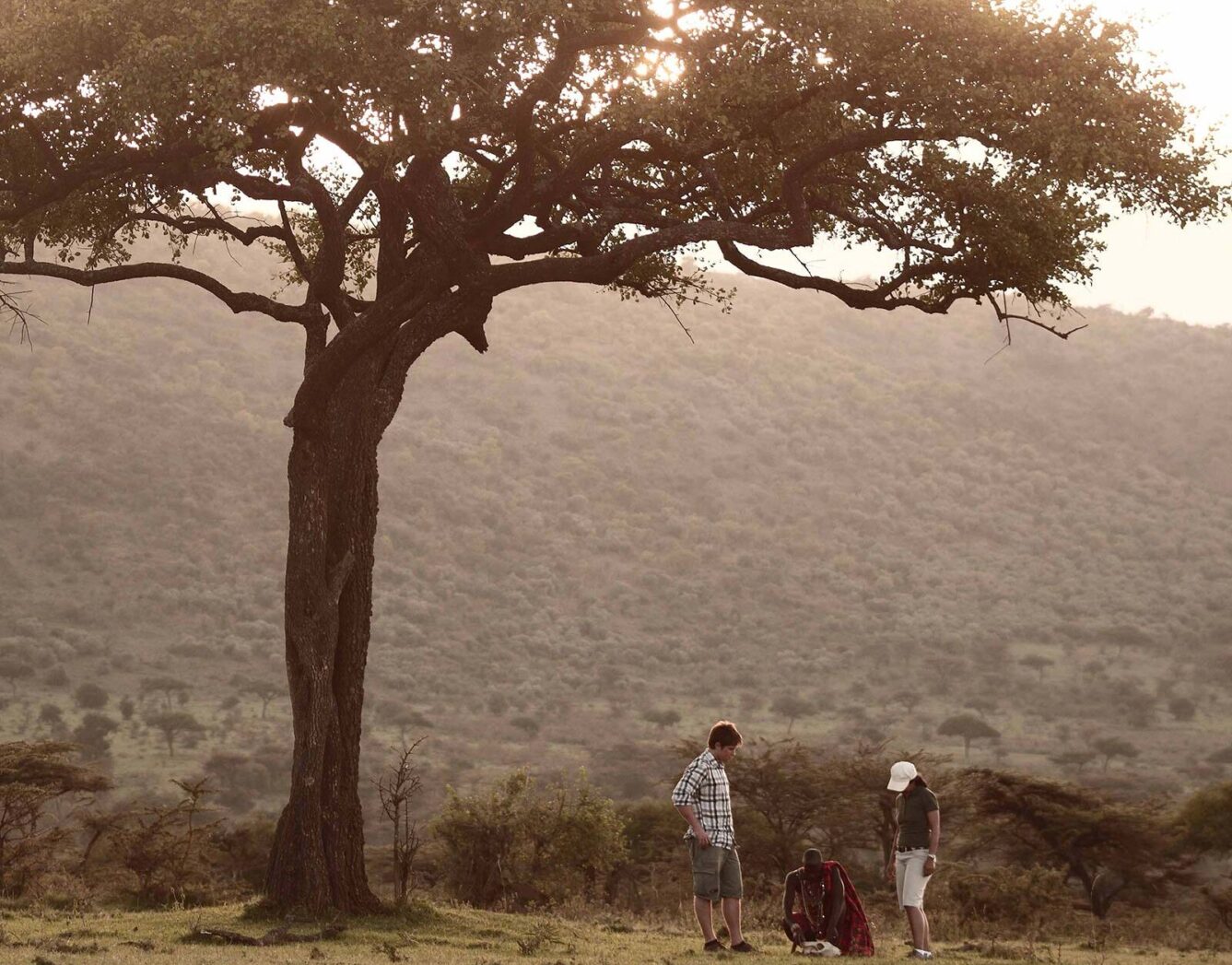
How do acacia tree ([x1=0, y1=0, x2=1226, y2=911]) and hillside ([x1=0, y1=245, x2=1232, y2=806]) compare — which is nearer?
acacia tree ([x1=0, y1=0, x2=1226, y2=911])

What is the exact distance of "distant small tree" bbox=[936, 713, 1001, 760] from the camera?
6544 centimetres

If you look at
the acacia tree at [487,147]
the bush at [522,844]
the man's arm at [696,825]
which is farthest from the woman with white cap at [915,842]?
the bush at [522,844]

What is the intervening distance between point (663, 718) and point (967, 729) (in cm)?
1331

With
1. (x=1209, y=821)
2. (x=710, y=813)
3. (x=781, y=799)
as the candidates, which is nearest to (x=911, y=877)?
(x=710, y=813)

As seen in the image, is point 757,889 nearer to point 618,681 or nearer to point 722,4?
point 722,4

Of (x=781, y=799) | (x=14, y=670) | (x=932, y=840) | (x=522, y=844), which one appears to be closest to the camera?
(x=932, y=840)

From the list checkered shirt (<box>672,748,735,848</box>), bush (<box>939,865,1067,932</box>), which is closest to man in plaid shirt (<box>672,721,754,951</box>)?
checkered shirt (<box>672,748,735,848</box>)

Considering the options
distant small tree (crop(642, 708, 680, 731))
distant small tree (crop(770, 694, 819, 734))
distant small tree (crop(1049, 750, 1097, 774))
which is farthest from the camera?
distant small tree (crop(770, 694, 819, 734))

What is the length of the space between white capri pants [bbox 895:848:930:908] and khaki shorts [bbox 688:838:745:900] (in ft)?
4.15

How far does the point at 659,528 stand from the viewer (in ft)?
292

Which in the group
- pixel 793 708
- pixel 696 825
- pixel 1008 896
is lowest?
pixel 1008 896

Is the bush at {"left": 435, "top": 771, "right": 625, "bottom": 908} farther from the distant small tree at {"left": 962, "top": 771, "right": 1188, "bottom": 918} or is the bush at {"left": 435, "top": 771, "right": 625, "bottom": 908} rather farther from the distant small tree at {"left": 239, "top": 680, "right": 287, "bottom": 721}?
the distant small tree at {"left": 239, "top": 680, "right": 287, "bottom": 721}

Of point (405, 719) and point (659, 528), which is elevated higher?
point (659, 528)

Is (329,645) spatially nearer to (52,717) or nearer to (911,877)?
(911,877)
